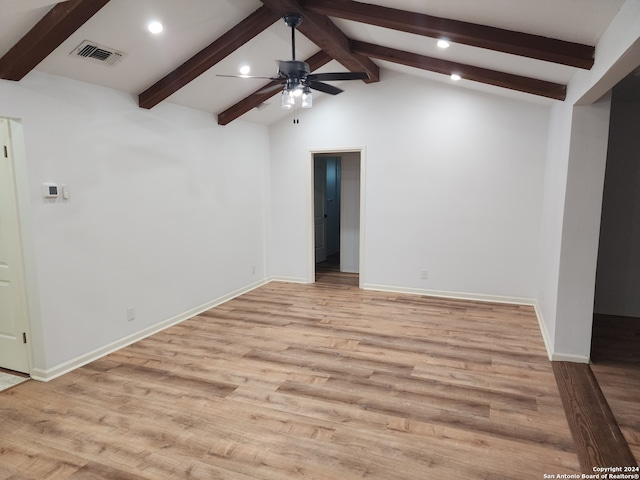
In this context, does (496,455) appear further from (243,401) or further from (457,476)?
(243,401)

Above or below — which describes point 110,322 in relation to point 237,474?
above

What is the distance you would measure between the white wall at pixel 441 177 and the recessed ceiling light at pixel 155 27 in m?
3.06

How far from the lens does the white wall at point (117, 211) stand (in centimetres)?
316

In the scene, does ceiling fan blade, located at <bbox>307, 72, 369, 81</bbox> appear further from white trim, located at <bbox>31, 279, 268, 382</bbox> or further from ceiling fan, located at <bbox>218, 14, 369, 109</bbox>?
white trim, located at <bbox>31, 279, 268, 382</bbox>

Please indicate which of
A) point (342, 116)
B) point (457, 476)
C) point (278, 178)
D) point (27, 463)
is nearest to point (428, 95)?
point (342, 116)

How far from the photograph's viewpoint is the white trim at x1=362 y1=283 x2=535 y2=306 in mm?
5227

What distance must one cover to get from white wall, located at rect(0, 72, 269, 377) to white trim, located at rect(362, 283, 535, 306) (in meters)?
2.22

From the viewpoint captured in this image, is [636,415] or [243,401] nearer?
[636,415]

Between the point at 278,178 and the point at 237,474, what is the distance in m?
4.80

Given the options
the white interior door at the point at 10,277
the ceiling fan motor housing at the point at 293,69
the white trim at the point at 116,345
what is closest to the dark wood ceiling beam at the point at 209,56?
the ceiling fan motor housing at the point at 293,69

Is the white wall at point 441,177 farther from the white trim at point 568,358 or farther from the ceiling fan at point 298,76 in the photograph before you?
the ceiling fan at point 298,76

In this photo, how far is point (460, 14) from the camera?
2820mm

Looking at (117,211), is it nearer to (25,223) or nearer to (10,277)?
(25,223)

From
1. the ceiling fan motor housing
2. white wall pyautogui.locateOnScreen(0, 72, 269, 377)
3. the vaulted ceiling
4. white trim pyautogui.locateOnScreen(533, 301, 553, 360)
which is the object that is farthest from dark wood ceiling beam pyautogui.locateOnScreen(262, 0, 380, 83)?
white trim pyautogui.locateOnScreen(533, 301, 553, 360)
